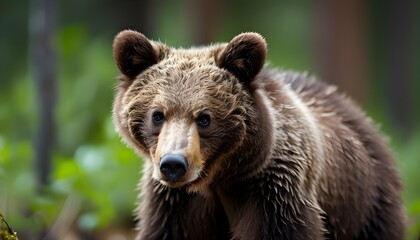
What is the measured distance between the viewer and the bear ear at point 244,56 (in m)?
6.74

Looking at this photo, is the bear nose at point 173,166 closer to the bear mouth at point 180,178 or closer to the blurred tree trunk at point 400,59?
the bear mouth at point 180,178

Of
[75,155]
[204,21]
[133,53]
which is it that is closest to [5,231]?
[133,53]

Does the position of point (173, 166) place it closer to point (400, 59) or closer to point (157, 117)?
point (157, 117)

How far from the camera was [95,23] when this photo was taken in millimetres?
28812

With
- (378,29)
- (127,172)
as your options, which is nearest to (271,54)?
(378,29)

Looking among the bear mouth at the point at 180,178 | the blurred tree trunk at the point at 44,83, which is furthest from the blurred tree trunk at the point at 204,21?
the bear mouth at the point at 180,178

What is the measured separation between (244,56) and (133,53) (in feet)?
2.64

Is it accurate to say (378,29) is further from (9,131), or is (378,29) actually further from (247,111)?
(247,111)

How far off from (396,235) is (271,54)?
18992 mm

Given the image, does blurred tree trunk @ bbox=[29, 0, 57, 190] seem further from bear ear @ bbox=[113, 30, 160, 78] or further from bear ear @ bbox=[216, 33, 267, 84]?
bear ear @ bbox=[216, 33, 267, 84]

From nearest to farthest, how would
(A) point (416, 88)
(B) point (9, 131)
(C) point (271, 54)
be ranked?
(B) point (9, 131) < (C) point (271, 54) < (A) point (416, 88)

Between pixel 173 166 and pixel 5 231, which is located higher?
pixel 173 166

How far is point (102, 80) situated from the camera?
56.9ft

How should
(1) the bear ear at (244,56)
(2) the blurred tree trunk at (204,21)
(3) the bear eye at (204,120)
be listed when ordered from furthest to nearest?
(2) the blurred tree trunk at (204,21)
(1) the bear ear at (244,56)
(3) the bear eye at (204,120)
